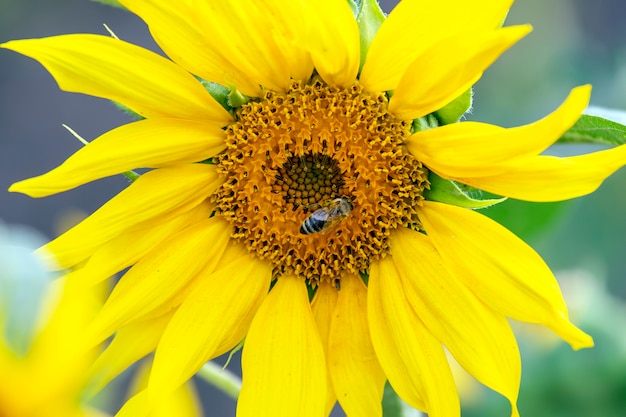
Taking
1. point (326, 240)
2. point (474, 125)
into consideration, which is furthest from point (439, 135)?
point (326, 240)

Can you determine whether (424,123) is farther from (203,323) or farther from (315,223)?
(203,323)

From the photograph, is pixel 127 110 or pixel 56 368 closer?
pixel 56 368

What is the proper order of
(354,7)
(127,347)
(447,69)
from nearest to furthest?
(447,69)
(354,7)
(127,347)

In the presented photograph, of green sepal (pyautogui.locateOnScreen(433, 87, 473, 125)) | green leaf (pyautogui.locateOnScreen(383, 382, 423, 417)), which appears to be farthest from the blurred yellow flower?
green sepal (pyautogui.locateOnScreen(433, 87, 473, 125))

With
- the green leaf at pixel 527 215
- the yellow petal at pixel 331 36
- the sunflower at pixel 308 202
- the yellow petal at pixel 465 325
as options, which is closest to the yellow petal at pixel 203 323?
the sunflower at pixel 308 202

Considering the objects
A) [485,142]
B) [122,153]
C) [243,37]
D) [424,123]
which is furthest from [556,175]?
[122,153]

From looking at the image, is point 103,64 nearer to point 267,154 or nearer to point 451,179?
point 267,154
